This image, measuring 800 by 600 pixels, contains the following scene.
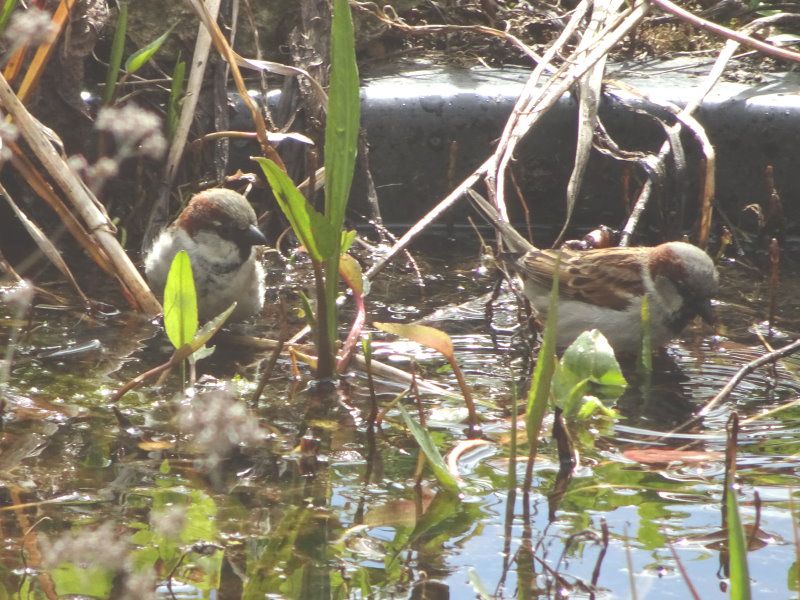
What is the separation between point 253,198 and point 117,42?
83 cm

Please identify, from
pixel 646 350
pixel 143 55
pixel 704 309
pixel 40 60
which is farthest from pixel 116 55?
pixel 704 309

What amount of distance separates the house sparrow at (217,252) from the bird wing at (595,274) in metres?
0.85

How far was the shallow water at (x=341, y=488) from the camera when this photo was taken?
1.98 metres

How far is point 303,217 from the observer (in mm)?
2637

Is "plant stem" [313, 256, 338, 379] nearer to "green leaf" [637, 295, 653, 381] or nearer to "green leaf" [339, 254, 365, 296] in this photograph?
"green leaf" [339, 254, 365, 296]

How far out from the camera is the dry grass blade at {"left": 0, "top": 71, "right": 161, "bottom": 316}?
3.19 m

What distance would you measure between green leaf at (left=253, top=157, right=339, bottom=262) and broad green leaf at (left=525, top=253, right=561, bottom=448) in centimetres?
63

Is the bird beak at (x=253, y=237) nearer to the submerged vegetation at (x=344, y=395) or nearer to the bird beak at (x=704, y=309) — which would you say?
the submerged vegetation at (x=344, y=395)

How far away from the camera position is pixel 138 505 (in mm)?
2234

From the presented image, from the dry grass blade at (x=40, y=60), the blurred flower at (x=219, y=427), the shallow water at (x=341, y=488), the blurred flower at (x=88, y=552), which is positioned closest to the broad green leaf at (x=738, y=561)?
the shallow water at (x=341, y=488)

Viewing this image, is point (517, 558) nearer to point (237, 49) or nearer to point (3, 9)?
point (3, 9)

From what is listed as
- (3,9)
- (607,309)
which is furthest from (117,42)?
(607,309)

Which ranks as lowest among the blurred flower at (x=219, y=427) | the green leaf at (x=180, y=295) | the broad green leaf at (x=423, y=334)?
the blurred flower at (x=219, y=427)

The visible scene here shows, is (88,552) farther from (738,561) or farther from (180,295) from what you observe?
(738,561)
